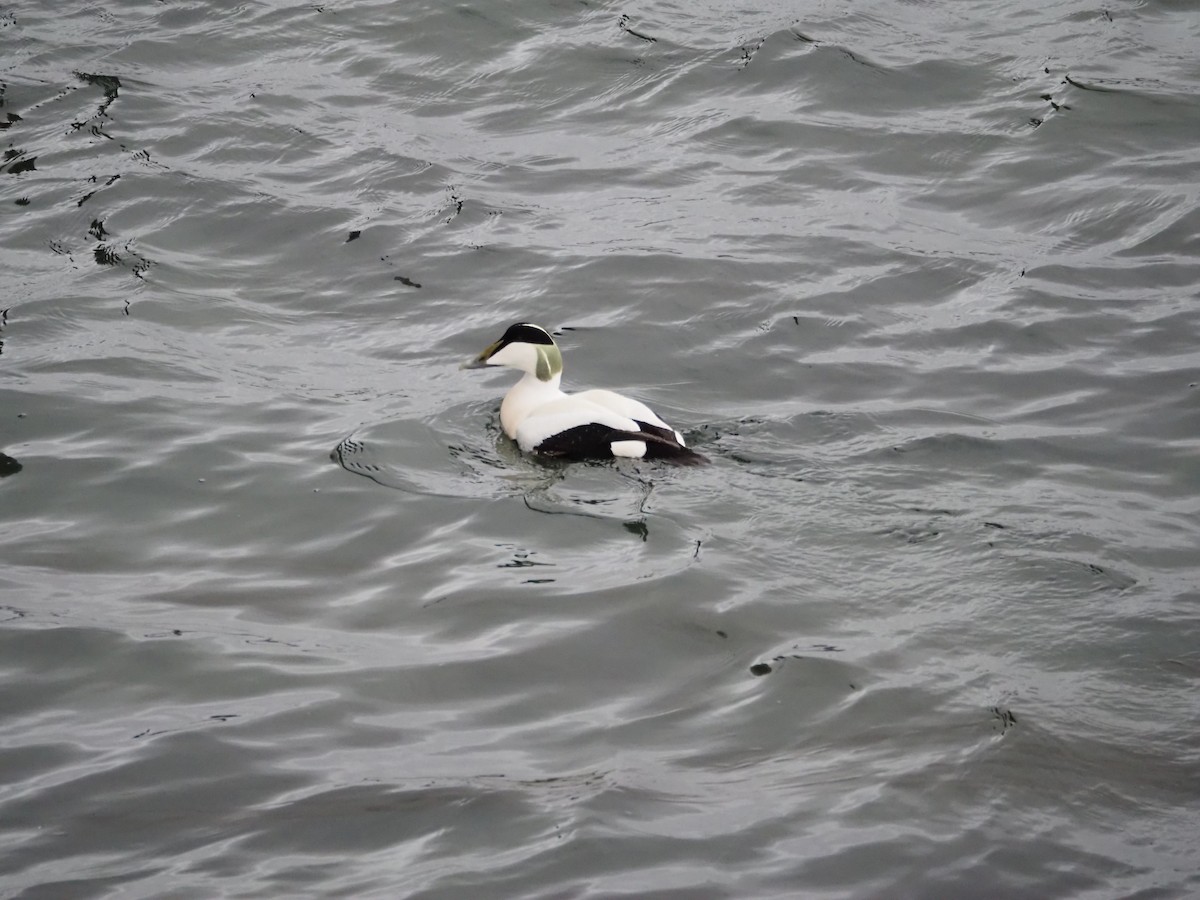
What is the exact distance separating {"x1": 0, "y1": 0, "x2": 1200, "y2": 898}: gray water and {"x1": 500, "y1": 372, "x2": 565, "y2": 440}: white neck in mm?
153

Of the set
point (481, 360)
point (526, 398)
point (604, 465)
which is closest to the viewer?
point (604, 465)

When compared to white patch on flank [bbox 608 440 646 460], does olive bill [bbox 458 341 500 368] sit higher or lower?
higher

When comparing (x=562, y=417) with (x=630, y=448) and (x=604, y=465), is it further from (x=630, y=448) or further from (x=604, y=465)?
(x=630, y=448)

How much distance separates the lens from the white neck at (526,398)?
6.91m

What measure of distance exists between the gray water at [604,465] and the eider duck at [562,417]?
130mm

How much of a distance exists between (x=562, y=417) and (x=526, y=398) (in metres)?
0.45

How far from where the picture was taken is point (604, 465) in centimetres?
650

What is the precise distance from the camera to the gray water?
3.90 metres

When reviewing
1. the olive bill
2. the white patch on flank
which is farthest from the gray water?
the olive bill

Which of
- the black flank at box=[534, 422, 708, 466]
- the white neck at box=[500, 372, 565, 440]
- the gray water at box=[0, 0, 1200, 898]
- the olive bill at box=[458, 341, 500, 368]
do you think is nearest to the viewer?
the gray water at box=[0, 0, 1200, 898]

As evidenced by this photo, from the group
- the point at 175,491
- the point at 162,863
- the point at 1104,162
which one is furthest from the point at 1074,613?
the point at 1104,162

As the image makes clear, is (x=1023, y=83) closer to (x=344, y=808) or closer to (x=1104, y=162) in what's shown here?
(x=1104, y=162)

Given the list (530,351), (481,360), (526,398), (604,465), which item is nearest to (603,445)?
(604,465)

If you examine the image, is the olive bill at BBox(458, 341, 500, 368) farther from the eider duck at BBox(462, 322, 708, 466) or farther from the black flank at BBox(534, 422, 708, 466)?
the black flank at BBox(534, 422, 708, 466)
